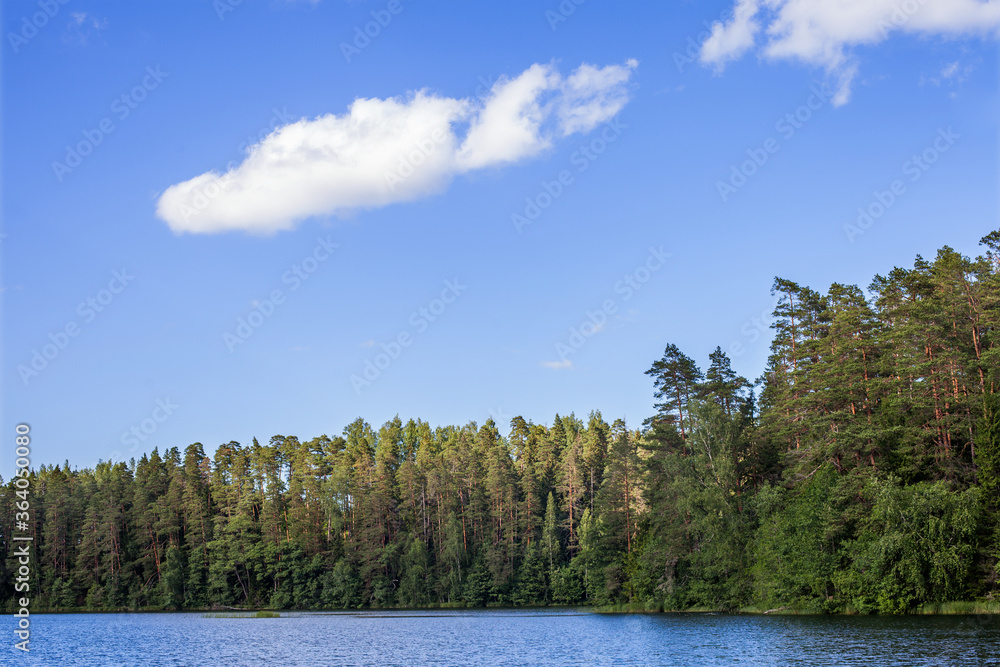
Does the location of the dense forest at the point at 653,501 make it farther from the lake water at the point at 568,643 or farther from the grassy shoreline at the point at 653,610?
the lake water at the point at 568,643

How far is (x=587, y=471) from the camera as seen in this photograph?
394 feet

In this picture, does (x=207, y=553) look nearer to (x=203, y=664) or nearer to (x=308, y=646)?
(x=308, y=646)

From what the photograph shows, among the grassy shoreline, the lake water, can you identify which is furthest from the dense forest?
the lake water

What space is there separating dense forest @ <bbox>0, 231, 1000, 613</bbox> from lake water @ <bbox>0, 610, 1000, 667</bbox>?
531 centimetres

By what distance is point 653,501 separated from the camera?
3260 inches

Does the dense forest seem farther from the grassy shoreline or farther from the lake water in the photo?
the lake water

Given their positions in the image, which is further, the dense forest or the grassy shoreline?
the dense forest

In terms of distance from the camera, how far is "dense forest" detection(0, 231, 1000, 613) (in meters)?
57.6

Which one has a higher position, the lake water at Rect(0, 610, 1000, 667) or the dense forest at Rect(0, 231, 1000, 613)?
the dense forest at Rect(0, 231, 1000, 613)

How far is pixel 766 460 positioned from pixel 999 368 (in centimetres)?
2529

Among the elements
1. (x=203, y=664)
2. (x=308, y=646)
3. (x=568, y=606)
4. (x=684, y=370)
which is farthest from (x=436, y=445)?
(x=203, y=664)

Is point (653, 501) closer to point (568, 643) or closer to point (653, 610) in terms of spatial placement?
point (653, 610)

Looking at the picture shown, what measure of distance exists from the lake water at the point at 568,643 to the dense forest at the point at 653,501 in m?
5.31

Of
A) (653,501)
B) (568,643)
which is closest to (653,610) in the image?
(653,501)
